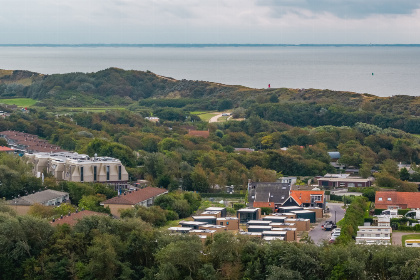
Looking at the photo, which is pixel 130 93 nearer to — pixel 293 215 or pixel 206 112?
pixel 206 112

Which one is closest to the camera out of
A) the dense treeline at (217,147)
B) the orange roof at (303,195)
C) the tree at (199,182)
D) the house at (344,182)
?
the orange roof at (303,195)

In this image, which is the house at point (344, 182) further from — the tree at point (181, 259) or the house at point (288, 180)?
the tree at point (181, 259)

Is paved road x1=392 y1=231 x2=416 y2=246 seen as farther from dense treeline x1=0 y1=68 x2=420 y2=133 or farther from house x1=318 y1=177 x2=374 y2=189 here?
dense treeline x1=0 y1=68 x2=420 y2=133

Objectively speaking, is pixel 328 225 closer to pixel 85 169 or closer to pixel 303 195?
pixel 303 195

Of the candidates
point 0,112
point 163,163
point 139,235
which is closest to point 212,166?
point 163,163

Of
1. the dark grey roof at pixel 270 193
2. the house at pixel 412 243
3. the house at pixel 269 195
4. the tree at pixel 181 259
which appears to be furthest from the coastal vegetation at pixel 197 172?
the house at pixel 412 243

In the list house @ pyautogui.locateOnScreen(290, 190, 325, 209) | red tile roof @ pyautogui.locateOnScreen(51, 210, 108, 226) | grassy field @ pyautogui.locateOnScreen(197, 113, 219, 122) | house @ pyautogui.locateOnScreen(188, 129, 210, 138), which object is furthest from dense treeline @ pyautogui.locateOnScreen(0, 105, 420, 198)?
red tile roof @ pyautogui.locateOnScreen(51, 210, 108, 226)
